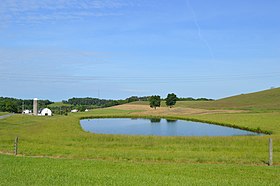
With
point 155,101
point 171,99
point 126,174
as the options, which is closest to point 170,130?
point 126,174

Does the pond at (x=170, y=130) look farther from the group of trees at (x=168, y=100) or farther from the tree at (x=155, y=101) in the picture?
the group of trees at (x=168, y=100)

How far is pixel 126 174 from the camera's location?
1252 cm

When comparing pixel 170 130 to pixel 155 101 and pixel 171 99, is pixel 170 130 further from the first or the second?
pixel 171 99

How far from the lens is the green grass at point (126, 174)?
11023 mm

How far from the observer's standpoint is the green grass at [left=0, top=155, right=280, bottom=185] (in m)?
11.0

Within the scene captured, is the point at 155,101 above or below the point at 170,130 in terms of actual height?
above

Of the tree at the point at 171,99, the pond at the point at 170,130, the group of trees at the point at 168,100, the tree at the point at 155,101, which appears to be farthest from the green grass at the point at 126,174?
the tree at the point at 171,99

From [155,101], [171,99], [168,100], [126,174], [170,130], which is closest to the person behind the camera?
[126,174]

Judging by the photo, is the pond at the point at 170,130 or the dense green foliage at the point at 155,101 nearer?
the pond at the point at 170,130

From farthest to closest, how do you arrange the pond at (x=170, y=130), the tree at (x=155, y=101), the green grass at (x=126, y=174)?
the tree at (x=155, y=101)
the pond at (x=170, y=130)
the green grass at (x=126, y=174)

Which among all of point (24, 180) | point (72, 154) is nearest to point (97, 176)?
point (24, 180)

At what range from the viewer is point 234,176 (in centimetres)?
1212

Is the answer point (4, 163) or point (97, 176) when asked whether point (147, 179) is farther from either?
point (4, 163)

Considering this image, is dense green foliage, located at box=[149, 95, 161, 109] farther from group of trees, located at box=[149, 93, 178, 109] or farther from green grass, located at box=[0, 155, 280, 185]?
green grass, located at box=[0, 155, 280, 185]
